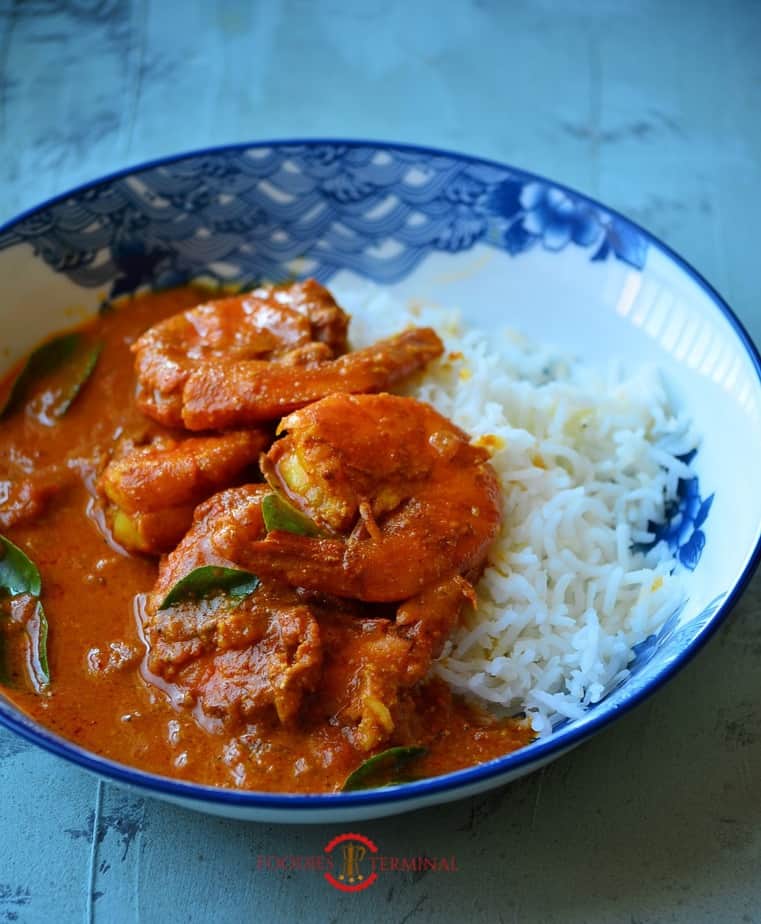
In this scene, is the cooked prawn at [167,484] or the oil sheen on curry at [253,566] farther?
the cooked prawn at [167,484]

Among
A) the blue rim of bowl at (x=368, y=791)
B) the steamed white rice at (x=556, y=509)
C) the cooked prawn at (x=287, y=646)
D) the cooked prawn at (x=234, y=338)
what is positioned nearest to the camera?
the blue rim of bowl at (x=368, y=791)

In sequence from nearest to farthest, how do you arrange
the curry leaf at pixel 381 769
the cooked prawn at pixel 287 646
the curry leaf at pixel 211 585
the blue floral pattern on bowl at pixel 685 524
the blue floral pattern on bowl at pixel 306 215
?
1. the curry leaf at pixel 381 769
2. the cooked prawn at pixel 287 646
3. the curry leaf at pixel 211 585
4. the blue floral pattern on bowl at pixel 685 524
5. the blue floral pattern on bowl at pixel 306 215

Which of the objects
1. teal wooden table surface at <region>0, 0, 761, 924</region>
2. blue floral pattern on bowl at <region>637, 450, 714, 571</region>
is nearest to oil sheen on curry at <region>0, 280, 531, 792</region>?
teal wooden table surface at <region>0, 0, 761, 924</region>

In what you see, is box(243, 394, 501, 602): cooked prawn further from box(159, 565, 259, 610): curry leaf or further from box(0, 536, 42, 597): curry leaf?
box(0, 536, 42, 597): curry leaf


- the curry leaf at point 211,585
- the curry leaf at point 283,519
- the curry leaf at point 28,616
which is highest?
the curry leaf at point 283,519

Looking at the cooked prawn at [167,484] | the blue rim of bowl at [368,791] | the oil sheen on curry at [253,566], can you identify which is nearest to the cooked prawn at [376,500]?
the oil sheen on curry at [253,566]

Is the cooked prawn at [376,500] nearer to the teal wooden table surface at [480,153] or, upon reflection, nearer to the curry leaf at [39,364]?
the teal wooden table surface at [480,153]
